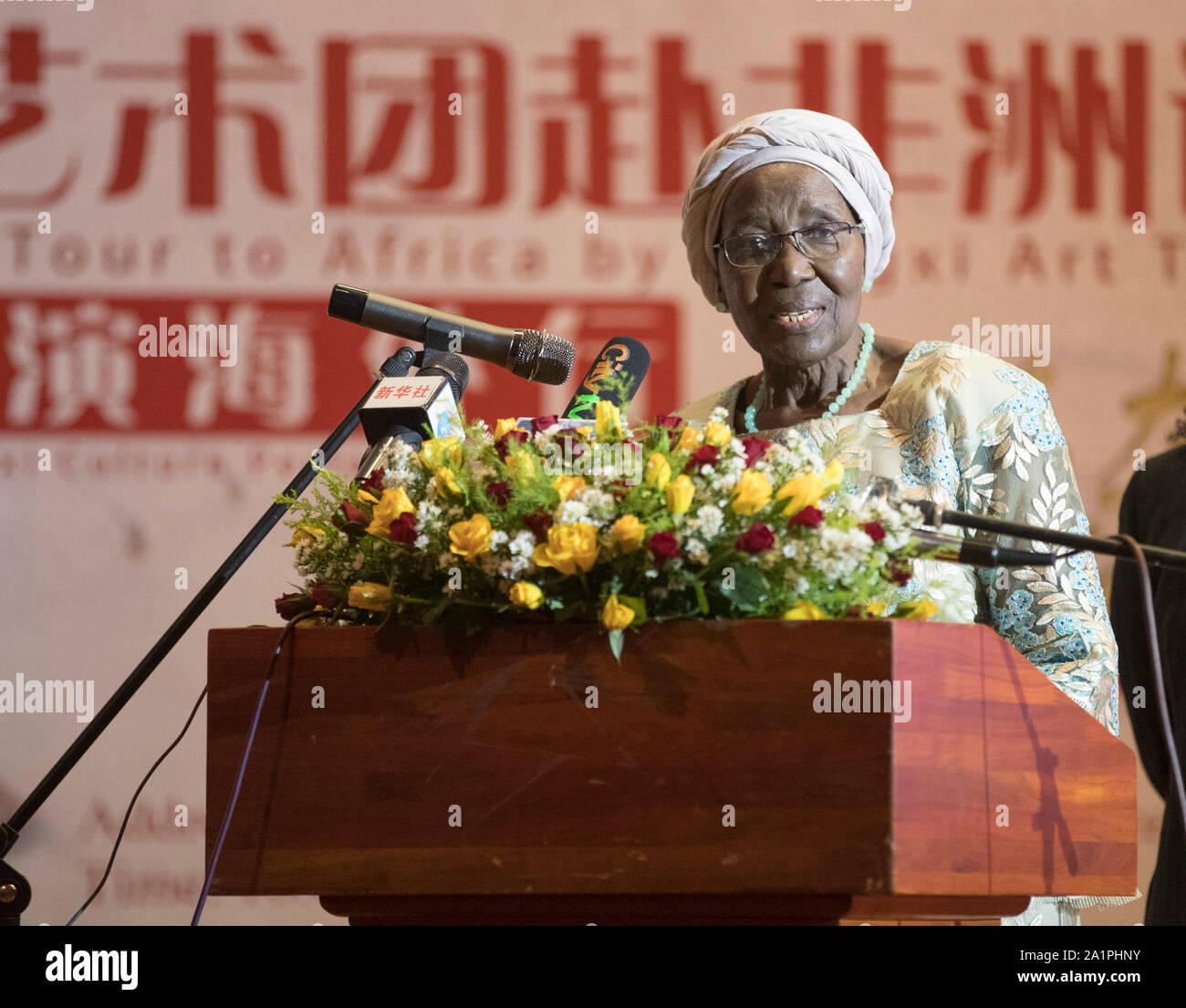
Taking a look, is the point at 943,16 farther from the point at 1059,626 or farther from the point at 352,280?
the point at 1059,626

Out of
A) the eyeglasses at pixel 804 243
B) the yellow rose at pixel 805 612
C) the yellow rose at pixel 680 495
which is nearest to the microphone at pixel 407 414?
the yellow rose at pixel 680 495

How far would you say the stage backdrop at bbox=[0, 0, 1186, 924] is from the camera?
3.45m

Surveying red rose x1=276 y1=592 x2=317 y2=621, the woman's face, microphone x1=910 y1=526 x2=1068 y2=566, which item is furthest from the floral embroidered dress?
red rose x1=276 y1=592 x2=317 y2=621

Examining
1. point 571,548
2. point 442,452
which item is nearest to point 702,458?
point 571,548

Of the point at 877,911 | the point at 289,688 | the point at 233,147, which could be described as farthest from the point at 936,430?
the point at 233,147

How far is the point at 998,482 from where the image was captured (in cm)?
191

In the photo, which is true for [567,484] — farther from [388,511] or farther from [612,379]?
[612,379]

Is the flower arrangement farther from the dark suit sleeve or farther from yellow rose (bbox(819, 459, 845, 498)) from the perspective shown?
the dark suit sleeve

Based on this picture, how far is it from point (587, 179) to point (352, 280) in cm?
66

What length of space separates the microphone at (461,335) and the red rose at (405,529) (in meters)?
0.42

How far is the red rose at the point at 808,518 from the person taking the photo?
1280 millimetres

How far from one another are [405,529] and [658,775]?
353 mm

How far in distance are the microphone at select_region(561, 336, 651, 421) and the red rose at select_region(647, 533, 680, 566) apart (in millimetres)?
361

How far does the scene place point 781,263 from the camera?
2.01m
